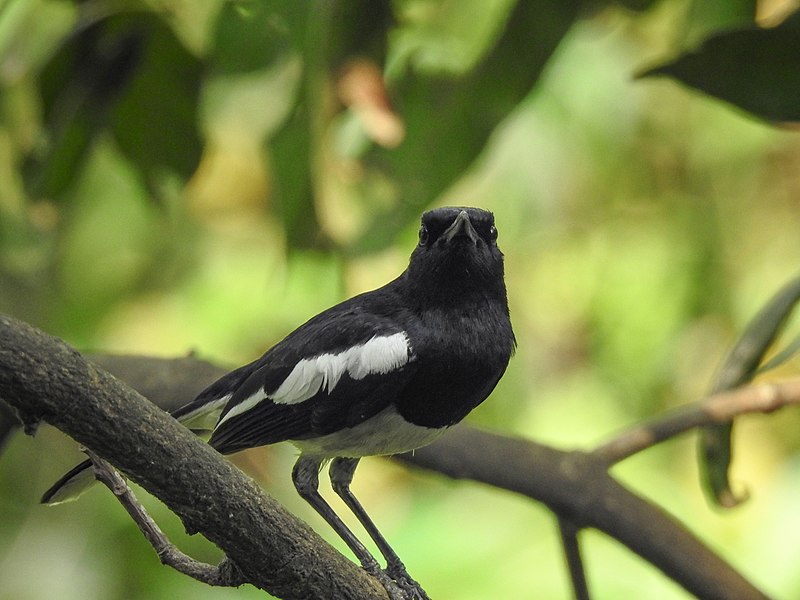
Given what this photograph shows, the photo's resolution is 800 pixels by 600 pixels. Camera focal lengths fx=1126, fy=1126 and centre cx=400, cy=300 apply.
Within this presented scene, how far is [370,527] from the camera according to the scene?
1832 millimetres

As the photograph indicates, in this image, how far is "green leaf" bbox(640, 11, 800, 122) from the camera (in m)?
1.93

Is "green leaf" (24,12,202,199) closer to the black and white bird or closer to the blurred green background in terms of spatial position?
the blurred green background

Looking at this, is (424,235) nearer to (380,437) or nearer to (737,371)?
(380,437)

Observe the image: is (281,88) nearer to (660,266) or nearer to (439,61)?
(439,61)

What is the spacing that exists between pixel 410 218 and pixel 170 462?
106 cm

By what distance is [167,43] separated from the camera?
2.50 meters

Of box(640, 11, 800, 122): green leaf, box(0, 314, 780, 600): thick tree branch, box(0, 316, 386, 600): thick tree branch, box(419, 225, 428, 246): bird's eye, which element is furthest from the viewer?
box(0, 314, 780, 600): thick tree branch

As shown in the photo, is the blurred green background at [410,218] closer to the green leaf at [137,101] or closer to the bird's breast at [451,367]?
the green leaf at [137,101]

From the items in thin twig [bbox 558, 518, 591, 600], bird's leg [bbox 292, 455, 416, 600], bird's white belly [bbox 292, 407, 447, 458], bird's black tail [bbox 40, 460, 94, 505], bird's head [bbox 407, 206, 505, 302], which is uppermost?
bird's head [bbox 407, 206, 505, 302]

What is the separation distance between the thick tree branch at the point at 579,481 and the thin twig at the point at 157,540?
67 cm

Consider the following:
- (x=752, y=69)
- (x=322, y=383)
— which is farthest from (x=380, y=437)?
(x=752, y=69)

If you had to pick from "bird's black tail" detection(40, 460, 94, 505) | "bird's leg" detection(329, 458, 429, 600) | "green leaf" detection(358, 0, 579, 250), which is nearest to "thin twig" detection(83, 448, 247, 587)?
"bird's black tail" detection(40, 460, 94, 505)

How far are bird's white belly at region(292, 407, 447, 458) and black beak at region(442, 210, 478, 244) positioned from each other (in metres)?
0.27

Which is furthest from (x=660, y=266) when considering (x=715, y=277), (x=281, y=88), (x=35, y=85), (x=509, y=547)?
(x=35, y=85)
